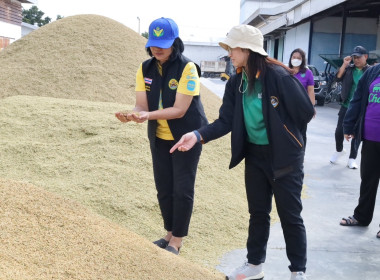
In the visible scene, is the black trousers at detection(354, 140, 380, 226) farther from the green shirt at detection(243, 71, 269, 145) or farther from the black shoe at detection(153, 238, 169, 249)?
the black shoe at detection(153, 238, 169, 249)

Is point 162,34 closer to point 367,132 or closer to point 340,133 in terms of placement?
point 367,132

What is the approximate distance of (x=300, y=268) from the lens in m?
3.23

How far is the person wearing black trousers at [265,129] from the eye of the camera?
3.01 metres

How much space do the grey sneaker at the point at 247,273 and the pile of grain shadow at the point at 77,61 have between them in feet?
22.3

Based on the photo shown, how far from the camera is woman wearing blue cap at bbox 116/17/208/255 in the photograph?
346cm

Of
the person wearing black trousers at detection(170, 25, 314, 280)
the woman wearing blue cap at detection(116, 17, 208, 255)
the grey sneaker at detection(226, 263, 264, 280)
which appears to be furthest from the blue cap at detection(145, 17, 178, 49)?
the grey sneaker at detection(226, 263, 264, 280)

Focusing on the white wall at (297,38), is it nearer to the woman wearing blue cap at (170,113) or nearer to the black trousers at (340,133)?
the black trousers at (340,133)

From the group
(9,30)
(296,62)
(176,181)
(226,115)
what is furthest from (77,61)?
(9,30)

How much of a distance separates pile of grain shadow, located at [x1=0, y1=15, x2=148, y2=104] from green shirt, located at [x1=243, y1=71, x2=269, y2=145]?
690 centimetres

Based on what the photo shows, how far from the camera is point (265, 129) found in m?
3.10

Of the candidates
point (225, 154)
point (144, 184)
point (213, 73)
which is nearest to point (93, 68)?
point (225, 154)

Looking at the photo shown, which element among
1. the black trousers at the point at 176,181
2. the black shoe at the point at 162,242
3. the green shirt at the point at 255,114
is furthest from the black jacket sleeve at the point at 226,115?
the black shoe at the point at 162,242

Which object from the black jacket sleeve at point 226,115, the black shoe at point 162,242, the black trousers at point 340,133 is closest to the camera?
the black jacket sleeve at point 226,115

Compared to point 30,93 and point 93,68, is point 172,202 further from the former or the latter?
point 93,68
